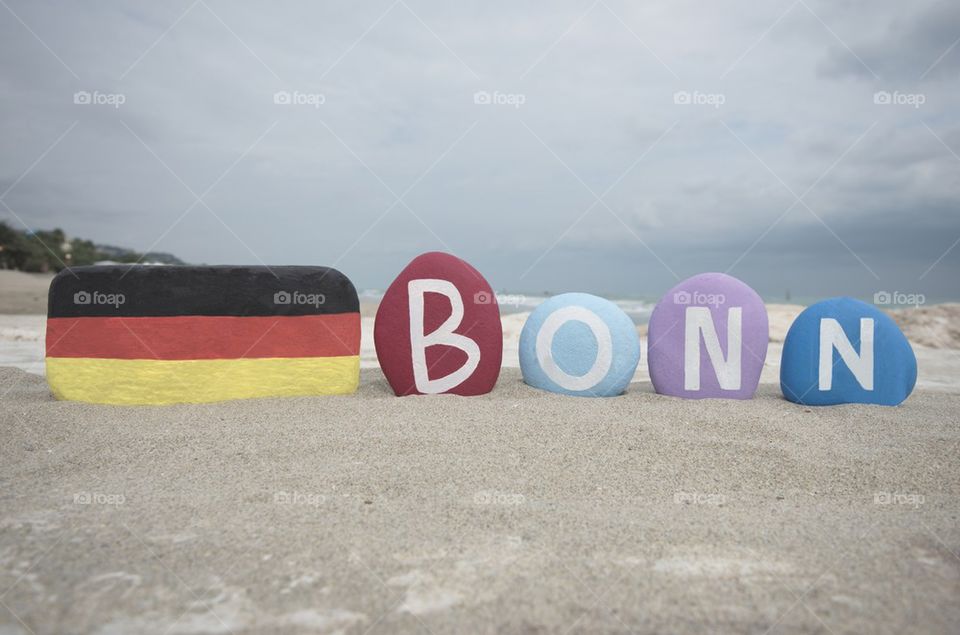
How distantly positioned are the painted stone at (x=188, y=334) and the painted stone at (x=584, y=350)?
2.02 meters

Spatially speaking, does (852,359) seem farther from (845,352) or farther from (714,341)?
(714,341)

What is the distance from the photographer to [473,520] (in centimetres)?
295

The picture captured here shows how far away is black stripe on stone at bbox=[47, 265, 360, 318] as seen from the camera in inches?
220

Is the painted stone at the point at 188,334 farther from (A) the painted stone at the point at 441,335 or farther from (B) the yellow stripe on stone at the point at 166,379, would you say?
(A) the painted stone at the point at 441,335

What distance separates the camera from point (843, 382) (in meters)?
5.91

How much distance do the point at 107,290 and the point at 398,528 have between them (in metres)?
4.20

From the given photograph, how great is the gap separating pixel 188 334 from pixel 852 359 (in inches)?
242

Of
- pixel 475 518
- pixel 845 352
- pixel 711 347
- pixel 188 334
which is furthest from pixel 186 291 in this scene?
pixel 845 352

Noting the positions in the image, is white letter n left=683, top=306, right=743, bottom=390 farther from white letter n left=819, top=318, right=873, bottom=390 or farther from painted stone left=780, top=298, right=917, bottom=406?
white letter n left=819, top=318, right=873, bottom=390

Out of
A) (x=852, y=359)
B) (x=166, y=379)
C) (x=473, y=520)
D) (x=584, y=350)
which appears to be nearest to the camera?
(x=473, y=520)

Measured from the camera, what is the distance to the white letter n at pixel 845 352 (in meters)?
5.90

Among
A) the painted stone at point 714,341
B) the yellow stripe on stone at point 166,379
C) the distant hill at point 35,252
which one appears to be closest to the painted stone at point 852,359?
the painted stone at point 714,341

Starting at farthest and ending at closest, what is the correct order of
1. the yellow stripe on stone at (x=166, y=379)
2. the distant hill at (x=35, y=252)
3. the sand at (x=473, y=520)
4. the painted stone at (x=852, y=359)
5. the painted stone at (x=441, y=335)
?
the distant hill at (x=35, y=252)
the painted stone at (x=441, y=335)
the painted stone at (x=852, y=359)
the yellow stripe on stone at (x=166, y=379)
the sand at (x=473, y=520)

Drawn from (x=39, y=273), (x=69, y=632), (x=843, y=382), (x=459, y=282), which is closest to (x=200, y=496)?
(x=69, y=632)
